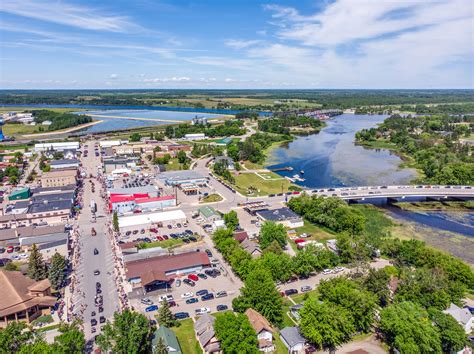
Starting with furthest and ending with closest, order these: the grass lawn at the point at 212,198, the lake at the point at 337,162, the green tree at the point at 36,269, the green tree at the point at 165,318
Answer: the lake at the point at 337,162 → the grass lawn at the point at 212,198 → the green tree at the point at 36,269 → the green tree at the point at 165,318

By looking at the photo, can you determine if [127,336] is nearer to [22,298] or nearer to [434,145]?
[22,298]

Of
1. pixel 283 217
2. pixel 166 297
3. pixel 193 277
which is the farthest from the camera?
pixel 283 217

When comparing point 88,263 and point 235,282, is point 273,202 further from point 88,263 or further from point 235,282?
point 88,263

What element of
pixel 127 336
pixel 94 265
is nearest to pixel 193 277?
pixel 94 265

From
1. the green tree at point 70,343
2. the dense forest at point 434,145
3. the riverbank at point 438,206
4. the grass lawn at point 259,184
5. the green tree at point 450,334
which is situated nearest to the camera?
the green tree at point 70,343

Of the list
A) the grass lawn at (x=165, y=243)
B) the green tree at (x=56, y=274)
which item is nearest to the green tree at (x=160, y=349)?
the green tree at (x=56, y=274)

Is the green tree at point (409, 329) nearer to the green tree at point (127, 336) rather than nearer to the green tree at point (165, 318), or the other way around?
the green tree at point (165, 318)
